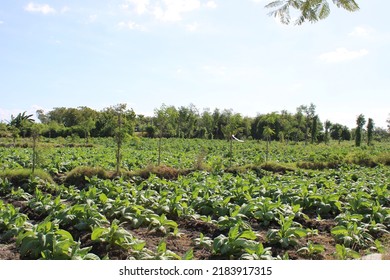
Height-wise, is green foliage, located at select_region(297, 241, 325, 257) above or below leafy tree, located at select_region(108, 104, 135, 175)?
below

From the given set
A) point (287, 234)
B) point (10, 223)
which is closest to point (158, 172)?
point (10, 223)

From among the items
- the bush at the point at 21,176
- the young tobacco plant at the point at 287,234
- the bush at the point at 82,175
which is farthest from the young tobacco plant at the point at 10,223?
the bush at the point at 82,175

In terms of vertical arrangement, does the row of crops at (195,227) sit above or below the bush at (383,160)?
below

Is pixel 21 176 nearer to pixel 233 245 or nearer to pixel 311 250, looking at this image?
pixel 233 245

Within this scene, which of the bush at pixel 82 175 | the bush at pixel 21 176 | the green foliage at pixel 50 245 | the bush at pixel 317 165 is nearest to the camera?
the green foliage at pixel 50 245

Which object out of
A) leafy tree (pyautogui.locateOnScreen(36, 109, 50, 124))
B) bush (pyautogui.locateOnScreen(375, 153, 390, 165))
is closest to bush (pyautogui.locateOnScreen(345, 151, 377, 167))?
bush (pyautogui.locateOnScreen(375, 153, 390, 165))

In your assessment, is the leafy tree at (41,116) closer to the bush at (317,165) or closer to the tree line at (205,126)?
the tree line at (205,126)

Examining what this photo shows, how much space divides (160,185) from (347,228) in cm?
568

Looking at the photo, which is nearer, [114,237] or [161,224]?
[114,237]

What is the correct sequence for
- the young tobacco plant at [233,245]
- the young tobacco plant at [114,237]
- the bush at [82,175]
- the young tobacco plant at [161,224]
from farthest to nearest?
the bush at [82,175] → the young tobacco plant at [161,224] → the young tobacco plant at [114,237] → the young tobacco plant at [233,245]

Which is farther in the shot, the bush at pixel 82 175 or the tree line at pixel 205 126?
the tree line at pixel 205 126

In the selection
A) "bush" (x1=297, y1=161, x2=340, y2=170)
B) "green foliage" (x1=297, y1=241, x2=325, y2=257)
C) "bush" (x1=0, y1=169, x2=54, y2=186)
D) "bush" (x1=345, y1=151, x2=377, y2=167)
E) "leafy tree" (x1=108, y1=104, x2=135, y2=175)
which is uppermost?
"leafy tree" (x1=108, y1=104, x2=135, y2=175)

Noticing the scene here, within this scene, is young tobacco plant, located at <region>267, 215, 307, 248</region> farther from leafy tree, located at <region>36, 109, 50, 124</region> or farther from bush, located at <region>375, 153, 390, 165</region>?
leafy tree, located at <region>36, 109, 50, 124</region>
